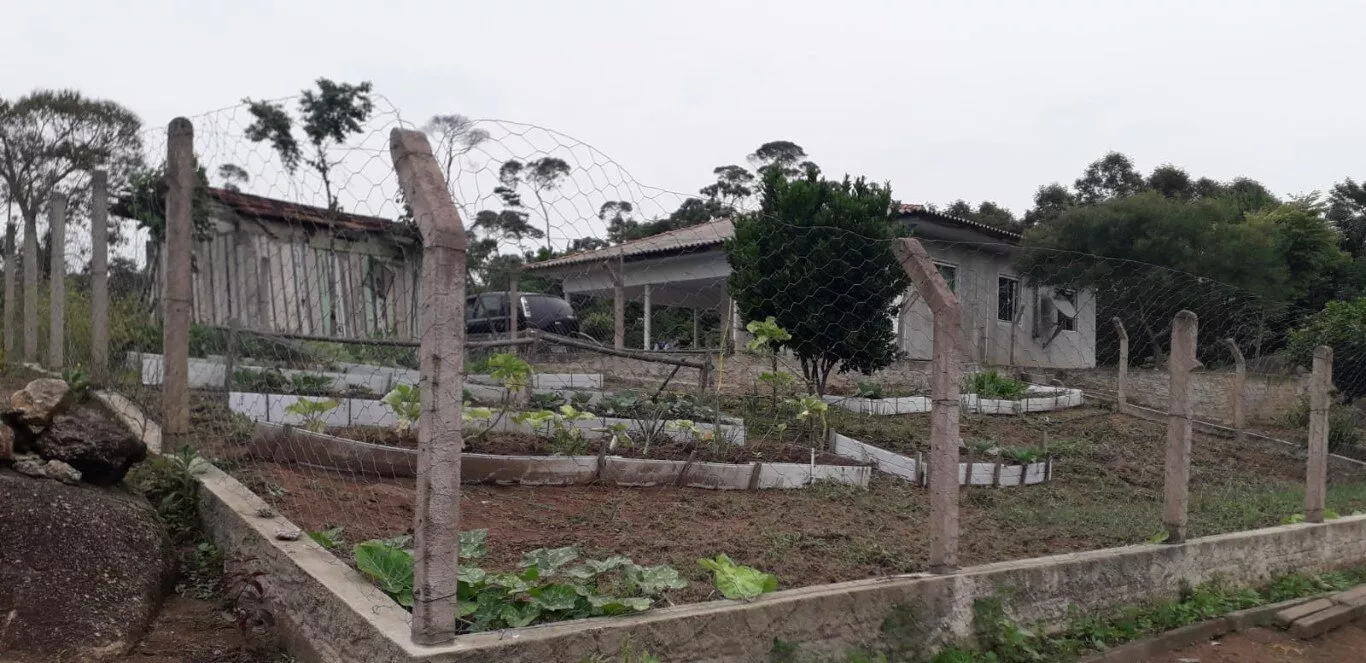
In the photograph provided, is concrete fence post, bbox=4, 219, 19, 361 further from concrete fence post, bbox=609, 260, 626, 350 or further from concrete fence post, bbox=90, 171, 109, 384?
concrete fence post, bbox=609, 260, 626, 350

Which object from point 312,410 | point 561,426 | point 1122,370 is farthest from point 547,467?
point 1122,370

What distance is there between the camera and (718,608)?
3143 mm

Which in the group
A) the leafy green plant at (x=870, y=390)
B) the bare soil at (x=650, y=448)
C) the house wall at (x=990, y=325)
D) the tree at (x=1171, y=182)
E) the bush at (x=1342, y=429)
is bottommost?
the bush at (x=1342, y=429)

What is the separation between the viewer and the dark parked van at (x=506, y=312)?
3.68m

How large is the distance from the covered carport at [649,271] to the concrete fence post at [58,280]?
4.20 metres

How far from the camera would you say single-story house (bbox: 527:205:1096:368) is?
371 cm

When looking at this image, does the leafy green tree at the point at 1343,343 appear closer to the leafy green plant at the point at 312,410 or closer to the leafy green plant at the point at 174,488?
the leafy green plant at the point at 312,410

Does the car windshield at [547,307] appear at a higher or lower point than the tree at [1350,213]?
lower

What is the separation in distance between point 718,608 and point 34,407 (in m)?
2.86

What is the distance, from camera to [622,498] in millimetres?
5355

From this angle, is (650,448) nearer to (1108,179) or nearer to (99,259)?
(99,259)

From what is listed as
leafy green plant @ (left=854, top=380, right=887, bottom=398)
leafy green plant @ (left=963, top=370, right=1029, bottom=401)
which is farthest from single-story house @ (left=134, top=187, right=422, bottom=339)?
leafy green plant @ (left=963, top=370, right=1029, bottom=401)

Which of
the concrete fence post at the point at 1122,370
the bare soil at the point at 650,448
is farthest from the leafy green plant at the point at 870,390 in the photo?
the bare soil at the point at 650,448

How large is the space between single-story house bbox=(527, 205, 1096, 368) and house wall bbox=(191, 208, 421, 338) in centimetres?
64
